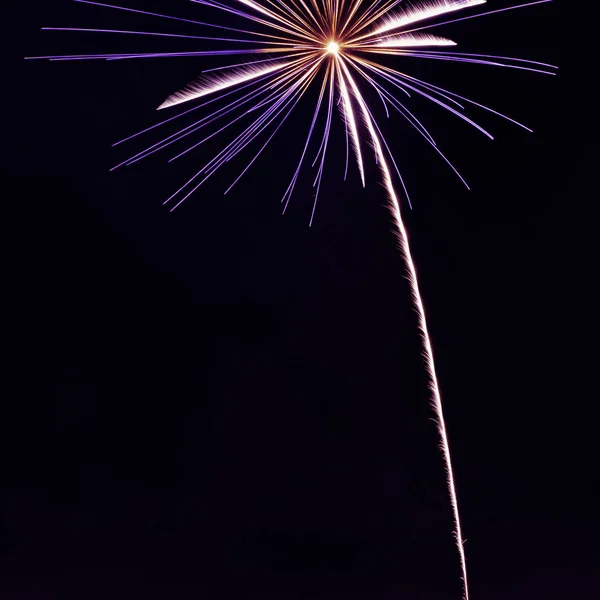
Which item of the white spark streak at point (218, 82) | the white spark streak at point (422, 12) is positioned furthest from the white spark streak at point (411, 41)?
the white spark streak at point (218, 82)

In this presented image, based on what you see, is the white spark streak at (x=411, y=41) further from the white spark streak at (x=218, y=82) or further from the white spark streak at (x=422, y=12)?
the white spark streak at (x=218, y=82)

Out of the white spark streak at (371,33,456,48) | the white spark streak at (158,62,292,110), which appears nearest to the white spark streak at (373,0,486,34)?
the white spark streak at (371,33,456,48)

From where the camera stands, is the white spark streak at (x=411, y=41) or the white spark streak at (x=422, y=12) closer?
the white spark streak at (x=411, y=41)

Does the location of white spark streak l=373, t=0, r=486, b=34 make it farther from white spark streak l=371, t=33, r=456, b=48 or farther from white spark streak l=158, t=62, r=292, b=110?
white spark streak l=158, t=62, r=292, b=110

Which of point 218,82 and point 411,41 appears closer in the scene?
point 411,41

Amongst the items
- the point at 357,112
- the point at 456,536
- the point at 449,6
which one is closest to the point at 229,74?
the point at 357,112

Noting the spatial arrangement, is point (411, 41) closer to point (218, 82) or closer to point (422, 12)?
point (422, 12)

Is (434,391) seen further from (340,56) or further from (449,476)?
(340,56)

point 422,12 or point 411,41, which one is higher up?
point 422,12

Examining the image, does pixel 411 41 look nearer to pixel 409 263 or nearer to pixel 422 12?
pixel 422 12

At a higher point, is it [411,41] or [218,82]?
[411,41]

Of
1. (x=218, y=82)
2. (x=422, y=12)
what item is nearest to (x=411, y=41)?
(x=422, y=12)
